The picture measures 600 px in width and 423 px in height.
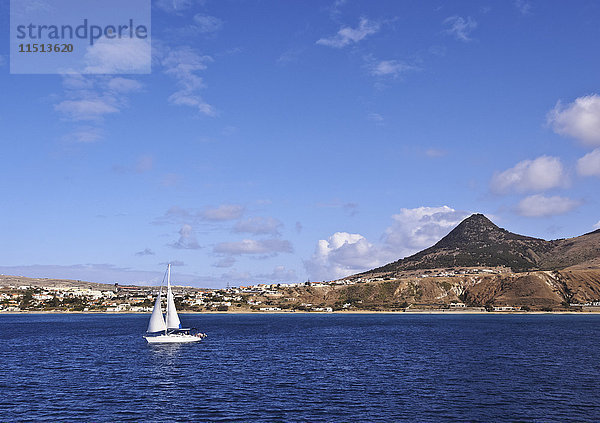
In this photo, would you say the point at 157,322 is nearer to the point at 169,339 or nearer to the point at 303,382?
the point at 169,339

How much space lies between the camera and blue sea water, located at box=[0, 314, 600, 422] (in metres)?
54.6

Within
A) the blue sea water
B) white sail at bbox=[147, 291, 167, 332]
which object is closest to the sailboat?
white sail at bbox=[147, 291, 167, 332]

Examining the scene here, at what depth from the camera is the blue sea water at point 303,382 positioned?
179ft

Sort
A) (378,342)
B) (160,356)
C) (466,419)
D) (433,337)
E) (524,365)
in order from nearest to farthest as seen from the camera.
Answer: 1. (466,419)
2. (524,365)
3. (160,356)
4. (378,342)
5. (433,337)

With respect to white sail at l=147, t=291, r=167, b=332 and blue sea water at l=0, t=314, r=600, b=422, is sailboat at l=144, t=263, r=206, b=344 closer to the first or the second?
white sail at l=147, t=291, r=167, b=332

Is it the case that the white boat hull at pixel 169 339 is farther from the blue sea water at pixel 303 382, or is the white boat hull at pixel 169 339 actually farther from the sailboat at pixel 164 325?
the blue sea water at pixel 303 382

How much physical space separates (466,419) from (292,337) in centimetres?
10034

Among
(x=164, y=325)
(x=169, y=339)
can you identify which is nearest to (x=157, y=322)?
(x=164, y=325)

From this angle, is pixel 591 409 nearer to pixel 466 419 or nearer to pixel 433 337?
pixel 466 419

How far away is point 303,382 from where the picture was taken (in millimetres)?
72562

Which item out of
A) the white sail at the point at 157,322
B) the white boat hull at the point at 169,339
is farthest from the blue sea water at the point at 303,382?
the white sail at the point at 157,322

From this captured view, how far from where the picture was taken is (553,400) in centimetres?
5994

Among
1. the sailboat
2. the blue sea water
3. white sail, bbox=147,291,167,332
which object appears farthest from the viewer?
white sail, bbox=147,291,167,332

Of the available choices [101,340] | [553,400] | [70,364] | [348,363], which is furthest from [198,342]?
[553,400]
